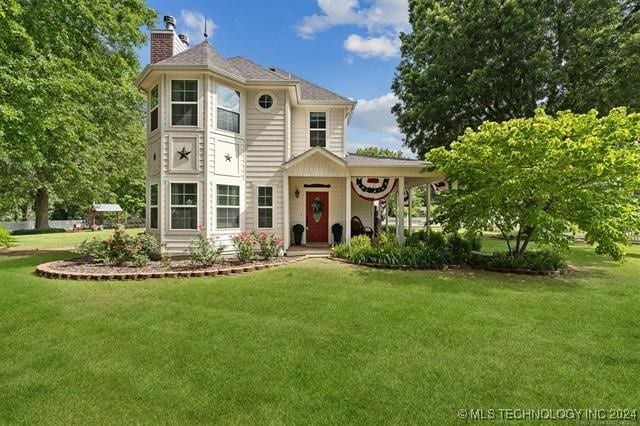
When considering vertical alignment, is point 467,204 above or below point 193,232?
above

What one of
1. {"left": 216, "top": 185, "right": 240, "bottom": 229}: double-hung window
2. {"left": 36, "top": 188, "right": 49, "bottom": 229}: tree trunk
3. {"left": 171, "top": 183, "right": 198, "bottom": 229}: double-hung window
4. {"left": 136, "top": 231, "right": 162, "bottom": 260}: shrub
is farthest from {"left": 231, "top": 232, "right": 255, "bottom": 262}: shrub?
{"left": 36, "top": 188, "right": 49, "bottom": 229}: tree trunk

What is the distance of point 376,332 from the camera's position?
486cm

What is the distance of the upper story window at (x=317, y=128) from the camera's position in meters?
13.0

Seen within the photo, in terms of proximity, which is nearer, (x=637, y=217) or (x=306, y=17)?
(x=637, y=217)

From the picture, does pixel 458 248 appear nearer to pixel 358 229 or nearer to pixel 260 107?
pixel 358 229

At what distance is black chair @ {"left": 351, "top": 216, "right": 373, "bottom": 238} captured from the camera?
1329 centimetres

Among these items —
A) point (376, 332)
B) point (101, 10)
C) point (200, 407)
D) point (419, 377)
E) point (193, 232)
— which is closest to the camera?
point (200, 407)

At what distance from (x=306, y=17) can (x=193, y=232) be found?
1011 centimetres

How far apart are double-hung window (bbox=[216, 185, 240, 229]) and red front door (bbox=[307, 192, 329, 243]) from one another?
2.88 meters

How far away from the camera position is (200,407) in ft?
10.2

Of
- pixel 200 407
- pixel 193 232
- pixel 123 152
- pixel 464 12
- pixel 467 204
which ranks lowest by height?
pixel 200 407

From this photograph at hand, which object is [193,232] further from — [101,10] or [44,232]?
[44,232]

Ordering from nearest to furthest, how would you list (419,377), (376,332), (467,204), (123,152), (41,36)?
(419,377), (376,332), (467,204), (41,36), (123,152)

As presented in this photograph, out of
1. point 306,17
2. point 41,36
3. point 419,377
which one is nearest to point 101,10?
point 41,36
